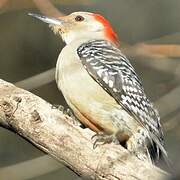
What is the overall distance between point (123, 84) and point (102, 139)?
74cm

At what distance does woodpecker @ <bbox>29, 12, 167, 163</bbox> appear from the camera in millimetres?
5234

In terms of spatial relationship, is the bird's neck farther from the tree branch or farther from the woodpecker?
the tree branch

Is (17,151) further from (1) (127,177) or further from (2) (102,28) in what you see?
(1) (127,177)

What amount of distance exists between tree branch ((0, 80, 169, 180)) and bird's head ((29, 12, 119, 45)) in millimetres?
1327

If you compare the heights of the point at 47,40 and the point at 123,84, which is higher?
the point at 123,84

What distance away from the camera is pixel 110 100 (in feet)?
17.4

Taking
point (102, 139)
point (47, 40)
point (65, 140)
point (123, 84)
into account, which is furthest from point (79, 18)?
point (47, 40)

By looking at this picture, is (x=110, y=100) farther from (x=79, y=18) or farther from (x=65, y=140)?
(x=79, y=18)

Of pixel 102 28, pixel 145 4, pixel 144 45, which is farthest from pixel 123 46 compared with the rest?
pixel 145 4

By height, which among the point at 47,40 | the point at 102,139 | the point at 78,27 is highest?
the point at 78,27

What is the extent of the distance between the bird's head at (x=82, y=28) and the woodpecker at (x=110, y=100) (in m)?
0.56

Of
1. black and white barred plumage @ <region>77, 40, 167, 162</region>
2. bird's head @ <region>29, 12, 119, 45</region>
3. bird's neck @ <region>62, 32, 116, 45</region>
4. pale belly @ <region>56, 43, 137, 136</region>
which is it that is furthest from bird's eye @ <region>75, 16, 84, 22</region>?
pale belly @ <region>56, 43, 137, 136</region>

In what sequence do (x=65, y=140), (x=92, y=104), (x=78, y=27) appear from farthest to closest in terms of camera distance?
(x=78, y=27) → (x=92, y=104) → (x=65, y=140)

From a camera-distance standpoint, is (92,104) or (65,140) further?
(92,104)
